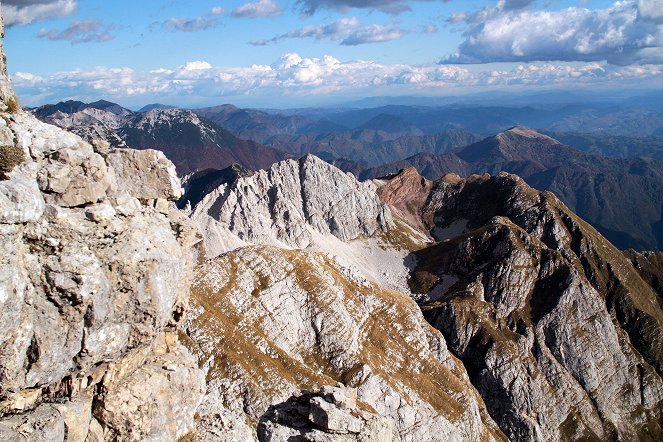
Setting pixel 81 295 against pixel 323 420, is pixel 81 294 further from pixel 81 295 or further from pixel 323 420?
pixel 323 420

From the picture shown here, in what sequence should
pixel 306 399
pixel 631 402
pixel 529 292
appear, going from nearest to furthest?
pixel 306 399 → pixel 631 402 → pixel 529 292

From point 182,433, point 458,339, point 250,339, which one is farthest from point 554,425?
point 182,433

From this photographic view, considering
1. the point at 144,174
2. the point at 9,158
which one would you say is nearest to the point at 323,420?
the point at 144,174

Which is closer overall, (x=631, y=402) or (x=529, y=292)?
(x=631, y=402)

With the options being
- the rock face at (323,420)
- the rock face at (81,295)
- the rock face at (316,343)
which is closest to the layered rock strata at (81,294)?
the rock face at (81,295)

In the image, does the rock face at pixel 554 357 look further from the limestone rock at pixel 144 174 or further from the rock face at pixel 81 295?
the limestone rock at pixel 144 174

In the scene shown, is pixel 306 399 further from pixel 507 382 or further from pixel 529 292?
pixel 529 292
